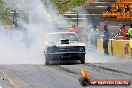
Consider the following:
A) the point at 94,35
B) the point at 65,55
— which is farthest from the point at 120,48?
the point at 65,55

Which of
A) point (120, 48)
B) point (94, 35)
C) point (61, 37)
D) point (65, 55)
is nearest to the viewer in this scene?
point (65, 55)

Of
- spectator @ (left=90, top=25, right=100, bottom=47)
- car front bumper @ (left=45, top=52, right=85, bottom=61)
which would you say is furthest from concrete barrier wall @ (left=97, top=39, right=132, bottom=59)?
car front bumper @ (left=45, top=52, right=85, bottom=61)

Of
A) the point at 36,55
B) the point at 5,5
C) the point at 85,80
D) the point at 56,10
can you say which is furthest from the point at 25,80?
the point at 5,5

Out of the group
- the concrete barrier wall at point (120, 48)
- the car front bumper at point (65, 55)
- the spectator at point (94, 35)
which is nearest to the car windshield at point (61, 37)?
the car front bumper at point (65, 55)

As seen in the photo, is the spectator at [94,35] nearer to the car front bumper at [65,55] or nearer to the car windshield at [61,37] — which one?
the car windshield at [61,37]

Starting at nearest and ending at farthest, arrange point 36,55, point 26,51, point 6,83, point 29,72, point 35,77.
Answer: point 6,83 → point 35,77 → point 29,72 → point 36,55 → point 26,51

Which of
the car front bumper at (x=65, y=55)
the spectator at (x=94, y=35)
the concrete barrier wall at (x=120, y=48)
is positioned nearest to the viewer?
the car front bumper at (x=65, y=55)

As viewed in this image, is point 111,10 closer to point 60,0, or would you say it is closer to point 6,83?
point 60,0

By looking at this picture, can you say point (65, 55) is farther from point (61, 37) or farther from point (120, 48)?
point (120, 48)

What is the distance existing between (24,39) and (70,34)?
18.2 m

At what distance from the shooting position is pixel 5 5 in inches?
2771

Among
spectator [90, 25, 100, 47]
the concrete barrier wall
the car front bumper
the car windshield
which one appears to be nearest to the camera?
the car front bumper

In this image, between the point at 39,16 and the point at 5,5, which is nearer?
the point at 39,16

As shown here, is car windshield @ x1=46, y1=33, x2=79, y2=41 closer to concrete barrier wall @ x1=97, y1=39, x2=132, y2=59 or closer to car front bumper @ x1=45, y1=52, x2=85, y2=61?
car front bumper @ x1=45, y1=52, x2=85, y2=61
